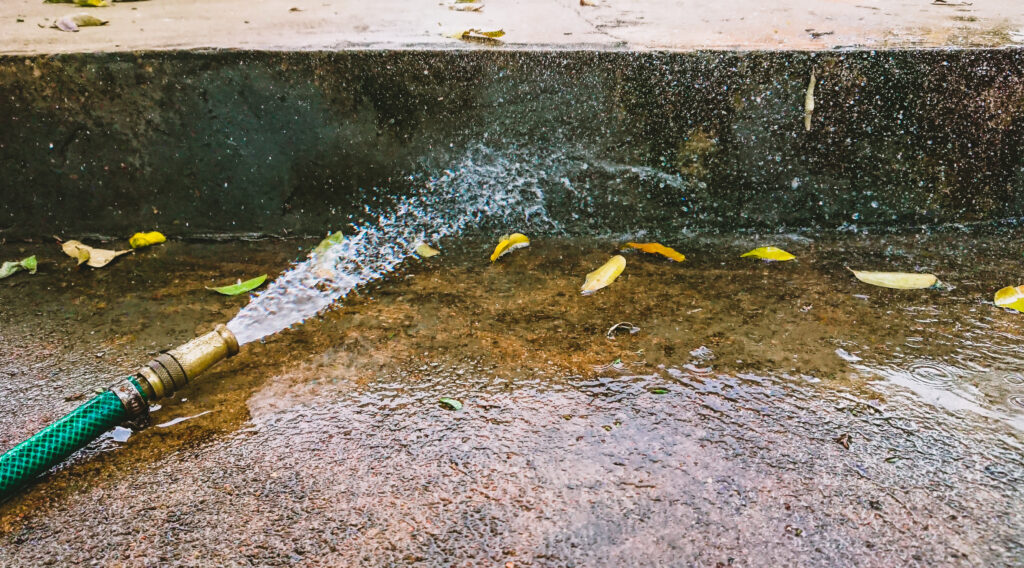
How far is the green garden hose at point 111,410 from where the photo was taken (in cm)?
120

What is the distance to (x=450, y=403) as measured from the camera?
1.42m

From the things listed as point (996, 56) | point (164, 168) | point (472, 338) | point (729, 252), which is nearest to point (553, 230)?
point (729, 252)

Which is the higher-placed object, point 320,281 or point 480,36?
point 480,36

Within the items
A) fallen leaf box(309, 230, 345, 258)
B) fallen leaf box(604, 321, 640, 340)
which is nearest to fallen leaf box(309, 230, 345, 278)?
fallen leaf box(309, 230, 345, 258)

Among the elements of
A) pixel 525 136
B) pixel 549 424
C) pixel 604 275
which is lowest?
pixel 549 424

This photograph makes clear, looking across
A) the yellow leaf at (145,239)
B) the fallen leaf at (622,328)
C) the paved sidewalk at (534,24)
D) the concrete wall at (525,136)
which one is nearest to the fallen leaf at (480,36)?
the paved sidewalk at (534,24)

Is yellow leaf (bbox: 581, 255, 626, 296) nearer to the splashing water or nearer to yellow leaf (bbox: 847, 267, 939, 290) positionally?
the splashing water

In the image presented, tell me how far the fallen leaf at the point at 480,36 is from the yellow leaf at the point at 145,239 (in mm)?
1249

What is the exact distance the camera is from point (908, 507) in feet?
3.68

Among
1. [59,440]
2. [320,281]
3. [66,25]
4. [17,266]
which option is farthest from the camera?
[66,25]

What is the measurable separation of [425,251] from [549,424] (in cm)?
98

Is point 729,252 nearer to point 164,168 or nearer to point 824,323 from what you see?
point 824,323

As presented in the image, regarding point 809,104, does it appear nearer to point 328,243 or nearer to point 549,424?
point 549,424

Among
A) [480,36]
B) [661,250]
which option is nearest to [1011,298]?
[661,250]
